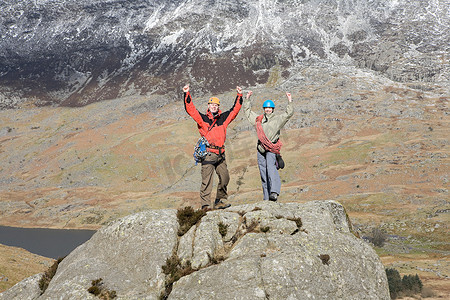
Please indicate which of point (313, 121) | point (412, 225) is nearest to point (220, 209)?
point (412, 225)

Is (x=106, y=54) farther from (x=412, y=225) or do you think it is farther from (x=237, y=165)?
(x=412, y=225)

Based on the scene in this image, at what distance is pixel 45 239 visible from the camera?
141ft

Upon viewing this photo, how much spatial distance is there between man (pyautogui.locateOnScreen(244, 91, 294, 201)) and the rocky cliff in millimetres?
98092

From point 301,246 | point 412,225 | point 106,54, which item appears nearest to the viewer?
point 301,246

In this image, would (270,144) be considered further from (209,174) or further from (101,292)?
(101,292)

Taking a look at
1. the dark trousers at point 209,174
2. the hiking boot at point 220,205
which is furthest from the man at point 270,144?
the hiking boot at point 220,205

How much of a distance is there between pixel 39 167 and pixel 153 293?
75.5 metres

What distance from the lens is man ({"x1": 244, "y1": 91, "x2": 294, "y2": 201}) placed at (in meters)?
10.2

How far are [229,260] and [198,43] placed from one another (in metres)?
141

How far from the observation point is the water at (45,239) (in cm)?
3842

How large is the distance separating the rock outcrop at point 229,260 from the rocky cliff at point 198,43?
330 feet

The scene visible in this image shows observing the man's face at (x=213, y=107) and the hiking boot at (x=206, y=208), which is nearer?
the hiking boot at (x=206, y=208)

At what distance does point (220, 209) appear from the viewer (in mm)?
9641

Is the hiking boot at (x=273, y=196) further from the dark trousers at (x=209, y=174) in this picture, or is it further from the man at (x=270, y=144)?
the dark trousers at (x=209, y=174)
